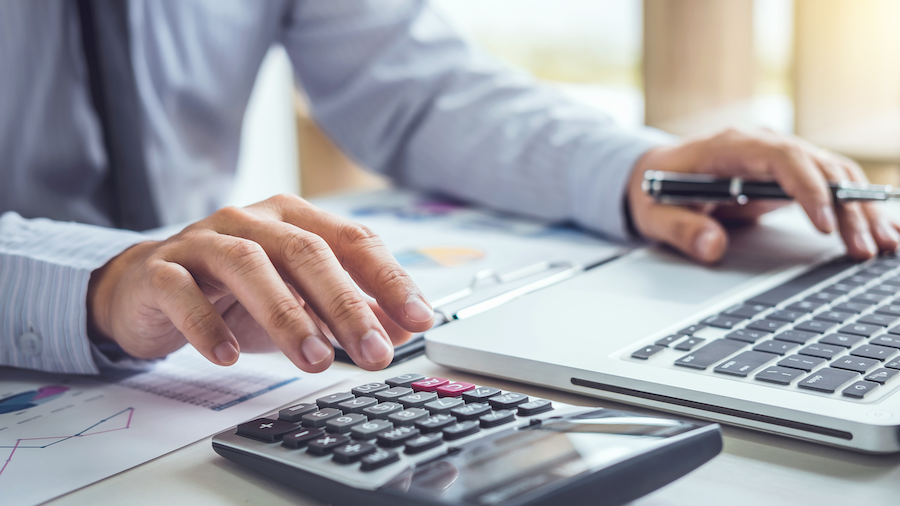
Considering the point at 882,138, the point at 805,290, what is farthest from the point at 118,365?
the point at 882,138

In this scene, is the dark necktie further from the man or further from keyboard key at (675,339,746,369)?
keyboard key at (675,339,746,369)

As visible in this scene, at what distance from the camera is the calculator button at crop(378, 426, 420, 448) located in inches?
11.5

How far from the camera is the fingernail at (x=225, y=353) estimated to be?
0.38m

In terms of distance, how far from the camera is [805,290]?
19.4 inches

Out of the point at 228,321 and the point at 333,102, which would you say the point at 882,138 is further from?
the point at 228,321

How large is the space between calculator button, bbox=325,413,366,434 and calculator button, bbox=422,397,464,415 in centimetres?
3

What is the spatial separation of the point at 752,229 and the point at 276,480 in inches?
21.3

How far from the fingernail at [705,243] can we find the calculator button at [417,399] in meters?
0.33

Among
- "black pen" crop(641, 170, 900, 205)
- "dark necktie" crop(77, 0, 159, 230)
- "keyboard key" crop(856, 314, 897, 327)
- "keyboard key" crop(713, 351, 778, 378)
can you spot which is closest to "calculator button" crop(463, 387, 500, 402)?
"keyboard key" crop(713, 351, 778, 378)

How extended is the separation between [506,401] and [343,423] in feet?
0.23

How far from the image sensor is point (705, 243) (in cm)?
59

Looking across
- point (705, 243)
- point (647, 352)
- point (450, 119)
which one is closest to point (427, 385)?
point (647, 352)

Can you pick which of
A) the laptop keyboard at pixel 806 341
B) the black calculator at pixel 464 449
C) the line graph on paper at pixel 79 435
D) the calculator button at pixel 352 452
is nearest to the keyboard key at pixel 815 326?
the laptop keyboard at pixel 806 341

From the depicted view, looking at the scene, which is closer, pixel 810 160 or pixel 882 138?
pixel 810 160
